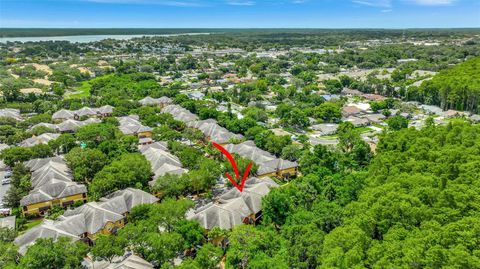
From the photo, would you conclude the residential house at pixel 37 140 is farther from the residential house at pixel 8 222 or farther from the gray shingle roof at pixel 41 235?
the gray shingle roof at pixel 41 235

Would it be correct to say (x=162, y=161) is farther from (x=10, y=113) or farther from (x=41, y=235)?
(x=10, y=113)

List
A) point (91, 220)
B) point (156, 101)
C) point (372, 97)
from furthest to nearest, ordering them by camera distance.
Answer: point (372, 97) → point (156, 101) → point (91, 220)

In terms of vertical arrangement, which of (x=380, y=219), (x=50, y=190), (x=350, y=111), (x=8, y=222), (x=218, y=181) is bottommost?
(x=8, y=222)

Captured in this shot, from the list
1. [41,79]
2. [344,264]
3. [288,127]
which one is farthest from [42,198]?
[41,79]

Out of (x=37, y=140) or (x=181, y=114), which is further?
(x=181, y=114)

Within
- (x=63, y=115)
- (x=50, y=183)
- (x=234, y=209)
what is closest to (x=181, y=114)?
(x=63, y=115)

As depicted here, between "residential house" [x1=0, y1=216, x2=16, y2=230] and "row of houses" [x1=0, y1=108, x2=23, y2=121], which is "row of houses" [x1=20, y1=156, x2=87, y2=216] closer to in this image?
"residential house" [x1=0, y1=216, x2=16, y2=230]
